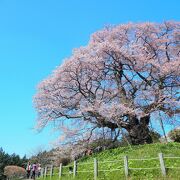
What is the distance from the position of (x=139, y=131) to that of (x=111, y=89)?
5196 mm

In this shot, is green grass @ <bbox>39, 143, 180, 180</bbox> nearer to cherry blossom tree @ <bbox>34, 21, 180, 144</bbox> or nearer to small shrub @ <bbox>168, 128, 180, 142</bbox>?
cherry blossom tree @ <bbox>34, 21, 180, 144</bbox>

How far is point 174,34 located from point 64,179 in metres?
19.5

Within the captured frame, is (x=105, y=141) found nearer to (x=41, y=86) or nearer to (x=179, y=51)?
(x=41, y=86)

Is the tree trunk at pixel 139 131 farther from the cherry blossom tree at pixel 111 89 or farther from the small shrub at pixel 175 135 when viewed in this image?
the small shrub at pixel 175 135

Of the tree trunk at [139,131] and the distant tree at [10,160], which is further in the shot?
the distant tree at [10,160]

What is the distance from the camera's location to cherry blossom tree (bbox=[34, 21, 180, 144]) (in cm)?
2517

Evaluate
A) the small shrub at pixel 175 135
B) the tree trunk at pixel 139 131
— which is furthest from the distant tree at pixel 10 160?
the tree trunk at pixel 139 131

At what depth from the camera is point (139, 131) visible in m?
25.7

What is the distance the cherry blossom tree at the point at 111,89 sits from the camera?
25172 mm

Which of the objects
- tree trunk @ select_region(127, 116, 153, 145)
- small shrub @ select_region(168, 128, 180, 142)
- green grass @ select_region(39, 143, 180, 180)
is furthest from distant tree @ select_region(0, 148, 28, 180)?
green grass @ select_region(39, 143, 180, 180)

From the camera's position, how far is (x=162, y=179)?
12531 millimetres

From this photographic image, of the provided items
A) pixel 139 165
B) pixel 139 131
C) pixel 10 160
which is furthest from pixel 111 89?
pixel 10 160

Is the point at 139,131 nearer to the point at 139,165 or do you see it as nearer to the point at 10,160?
the point at 139,165

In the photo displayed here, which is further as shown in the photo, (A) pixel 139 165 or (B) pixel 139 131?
(B) pixel 139 131
